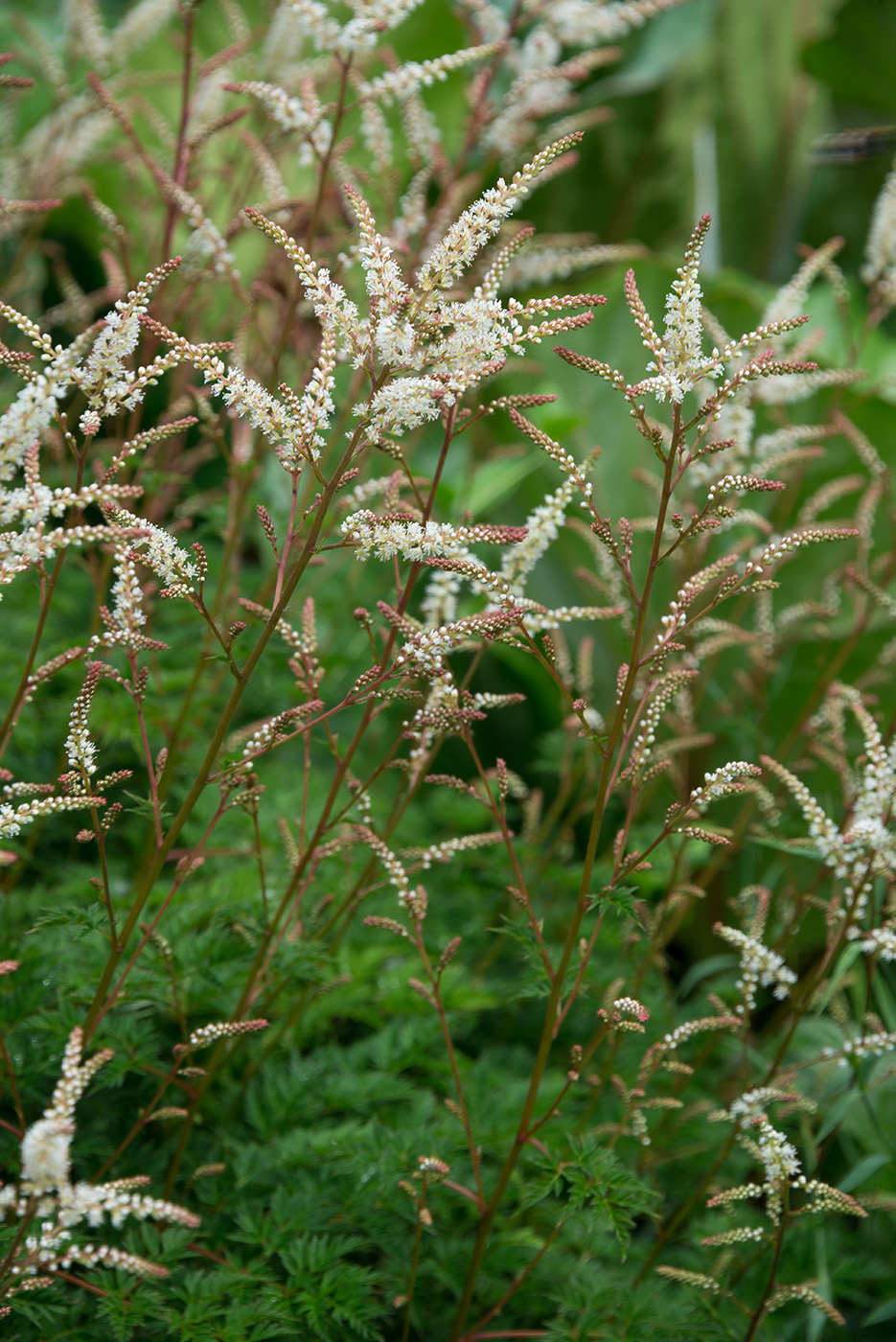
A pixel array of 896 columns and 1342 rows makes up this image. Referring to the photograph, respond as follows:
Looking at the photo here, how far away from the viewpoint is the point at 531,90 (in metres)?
2.01

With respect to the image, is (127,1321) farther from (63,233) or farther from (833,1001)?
(63,233)

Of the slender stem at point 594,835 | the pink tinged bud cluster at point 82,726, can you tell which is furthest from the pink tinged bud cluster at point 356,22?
the pink tinged bud cluster at point 82,726

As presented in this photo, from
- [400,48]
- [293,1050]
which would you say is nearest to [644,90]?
[400,48]

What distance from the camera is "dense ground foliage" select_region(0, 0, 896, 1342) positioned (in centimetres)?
99

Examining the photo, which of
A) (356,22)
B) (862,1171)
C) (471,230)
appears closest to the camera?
(471,230)

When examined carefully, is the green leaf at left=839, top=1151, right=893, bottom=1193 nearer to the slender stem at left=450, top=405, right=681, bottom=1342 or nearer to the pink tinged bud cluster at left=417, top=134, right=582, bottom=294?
the slender stem at left=450, top=405, right=681, bottom=1342

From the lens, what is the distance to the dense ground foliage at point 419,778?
0.99 meters

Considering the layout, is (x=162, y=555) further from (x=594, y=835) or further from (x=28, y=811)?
(x=594, y=835)

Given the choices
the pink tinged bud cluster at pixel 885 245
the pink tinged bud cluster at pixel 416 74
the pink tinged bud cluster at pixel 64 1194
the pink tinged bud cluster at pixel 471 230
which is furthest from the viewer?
the pink tinged bud cluster at pixel 885 245

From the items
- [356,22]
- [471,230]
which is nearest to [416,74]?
[356,22]

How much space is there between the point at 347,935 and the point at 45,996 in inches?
22.7

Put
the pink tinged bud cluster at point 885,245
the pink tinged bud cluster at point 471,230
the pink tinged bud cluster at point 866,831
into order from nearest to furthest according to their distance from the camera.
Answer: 1. the pink tinged bud cluster at point 471,230
2. the pink tinged bud cluster at point 866,831
3. the pink tinged bud cluster at point 885,245

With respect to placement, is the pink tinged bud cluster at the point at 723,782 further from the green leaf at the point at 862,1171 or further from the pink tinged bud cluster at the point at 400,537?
the green leaf at the point at 862,1171

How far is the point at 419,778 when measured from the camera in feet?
4.51
